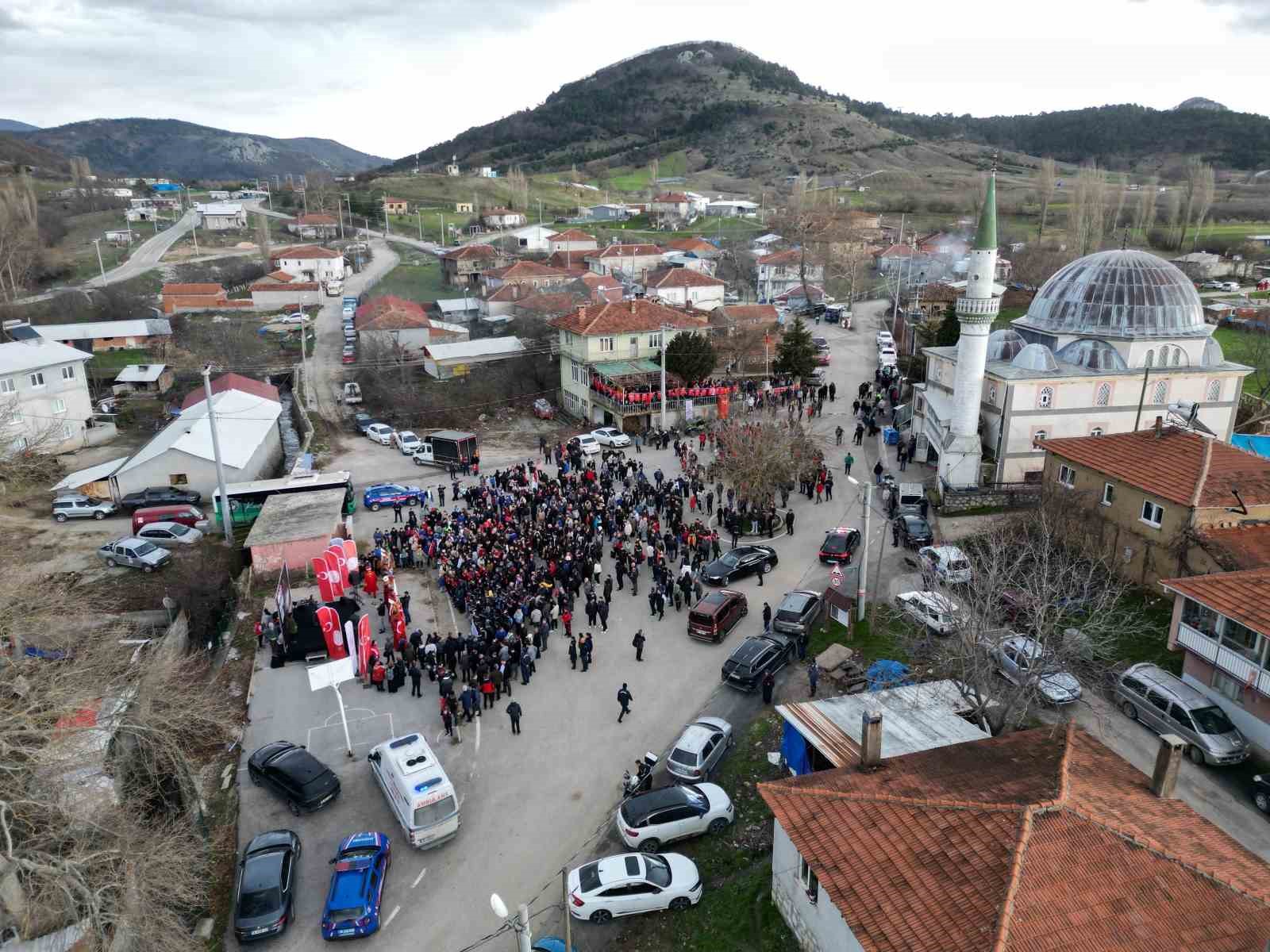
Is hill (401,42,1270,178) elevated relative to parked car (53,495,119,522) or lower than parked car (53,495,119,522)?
elevated

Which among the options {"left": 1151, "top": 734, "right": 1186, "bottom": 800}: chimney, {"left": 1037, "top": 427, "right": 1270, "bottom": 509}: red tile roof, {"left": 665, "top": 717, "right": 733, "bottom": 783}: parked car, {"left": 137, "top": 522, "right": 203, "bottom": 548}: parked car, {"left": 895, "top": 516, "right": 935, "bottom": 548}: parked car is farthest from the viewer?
{"left": 137, "top": 522, "right": 203, "bottom": 548}: parked car

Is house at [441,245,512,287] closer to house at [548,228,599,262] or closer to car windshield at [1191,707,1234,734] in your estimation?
house at [548,228,599,262]

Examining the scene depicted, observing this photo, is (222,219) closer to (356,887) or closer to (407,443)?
(407,443)

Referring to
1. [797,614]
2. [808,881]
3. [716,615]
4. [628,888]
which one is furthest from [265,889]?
[797,614]

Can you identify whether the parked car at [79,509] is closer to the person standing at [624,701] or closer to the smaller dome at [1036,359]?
the person standing at [624,701]

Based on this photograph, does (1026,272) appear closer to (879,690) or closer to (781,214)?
(781,214)

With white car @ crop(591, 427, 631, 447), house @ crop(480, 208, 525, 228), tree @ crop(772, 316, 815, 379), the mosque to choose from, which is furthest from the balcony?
house @ crop(480, 208, 525, 228)
